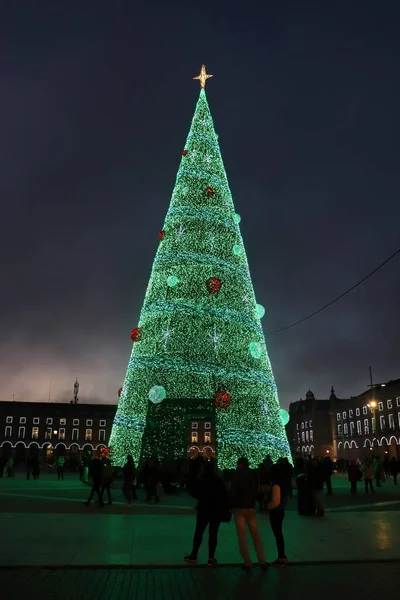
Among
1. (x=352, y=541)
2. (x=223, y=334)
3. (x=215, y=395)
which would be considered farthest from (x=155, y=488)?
(x=352, y=541)

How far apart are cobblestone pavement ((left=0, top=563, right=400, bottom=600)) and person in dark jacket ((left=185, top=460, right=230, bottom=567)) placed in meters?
0.37

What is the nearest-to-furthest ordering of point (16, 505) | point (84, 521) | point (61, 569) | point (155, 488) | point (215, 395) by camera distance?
point (61, 569) → point (84, 521) → point (16, 505) → point (155, 488) → point (215, 395)

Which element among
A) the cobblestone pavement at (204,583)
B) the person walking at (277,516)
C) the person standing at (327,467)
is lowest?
the cobblestone pavement at (204,583)

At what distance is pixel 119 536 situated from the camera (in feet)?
32.6

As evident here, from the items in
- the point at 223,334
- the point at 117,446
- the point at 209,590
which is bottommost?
the point at 209,590

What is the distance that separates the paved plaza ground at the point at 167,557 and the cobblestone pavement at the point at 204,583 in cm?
1

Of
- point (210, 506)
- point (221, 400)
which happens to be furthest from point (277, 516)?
point (221, 400)

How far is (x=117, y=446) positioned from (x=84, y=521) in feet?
33.0

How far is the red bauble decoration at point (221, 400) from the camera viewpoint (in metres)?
19.4

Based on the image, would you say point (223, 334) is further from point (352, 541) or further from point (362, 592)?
point (362, 592)

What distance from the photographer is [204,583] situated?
6.80 meters

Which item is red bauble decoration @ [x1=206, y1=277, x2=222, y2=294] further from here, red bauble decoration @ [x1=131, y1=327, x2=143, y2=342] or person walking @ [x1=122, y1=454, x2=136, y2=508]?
person walking @ [x1=122, y1=454, x2=136, y2=508]

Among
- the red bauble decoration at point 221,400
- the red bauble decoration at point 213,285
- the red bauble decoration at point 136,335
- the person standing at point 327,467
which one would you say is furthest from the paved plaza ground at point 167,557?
the red bauble decoration at point 213,285

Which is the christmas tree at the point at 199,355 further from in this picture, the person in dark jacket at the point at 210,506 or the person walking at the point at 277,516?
the person walking at the point at 277,516
